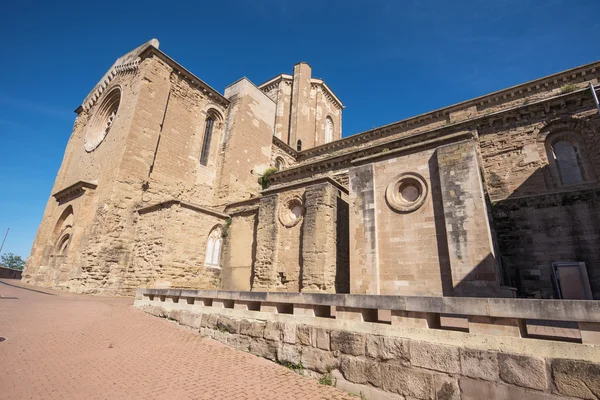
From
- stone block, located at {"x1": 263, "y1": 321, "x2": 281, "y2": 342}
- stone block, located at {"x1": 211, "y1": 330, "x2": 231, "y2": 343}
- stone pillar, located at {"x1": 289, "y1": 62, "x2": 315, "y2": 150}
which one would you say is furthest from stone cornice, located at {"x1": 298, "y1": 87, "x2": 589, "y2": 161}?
stone block, located at {"x1": 211, "y1": 330, "x2": 231, "y2": 343}

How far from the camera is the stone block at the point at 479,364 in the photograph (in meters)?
2.88

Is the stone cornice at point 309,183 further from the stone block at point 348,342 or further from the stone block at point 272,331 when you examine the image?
the stone block at point 348,342

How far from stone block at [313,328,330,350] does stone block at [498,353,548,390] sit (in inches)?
84.4

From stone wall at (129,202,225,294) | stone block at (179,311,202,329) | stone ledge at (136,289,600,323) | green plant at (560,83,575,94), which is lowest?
stone block at (179,311,202,329)

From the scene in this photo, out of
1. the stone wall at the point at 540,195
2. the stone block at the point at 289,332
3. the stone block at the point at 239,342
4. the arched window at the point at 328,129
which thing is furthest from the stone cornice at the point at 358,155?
the arched window at the point at 328,129

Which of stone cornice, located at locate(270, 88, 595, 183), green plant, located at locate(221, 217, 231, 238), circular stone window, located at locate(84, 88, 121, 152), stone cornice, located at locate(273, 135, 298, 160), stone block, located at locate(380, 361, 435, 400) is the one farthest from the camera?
stone cornice, located at locate(273, 135, 298, 160)

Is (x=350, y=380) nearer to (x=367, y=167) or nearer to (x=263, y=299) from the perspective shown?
(x=263, y=299)

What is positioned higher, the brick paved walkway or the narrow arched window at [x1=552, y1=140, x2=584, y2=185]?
the narrow arched window at [x1=552, y1=140, x2=584, y2=185]

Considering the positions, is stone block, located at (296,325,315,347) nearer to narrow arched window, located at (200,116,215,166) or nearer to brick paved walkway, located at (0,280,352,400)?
brick paved walkway, located at (0,280,352,400)

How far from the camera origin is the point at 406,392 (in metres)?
3.27

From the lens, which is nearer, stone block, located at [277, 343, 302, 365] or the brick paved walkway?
the brick paved walkway

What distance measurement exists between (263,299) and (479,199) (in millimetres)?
6470

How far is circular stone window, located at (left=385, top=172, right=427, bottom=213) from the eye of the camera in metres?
8.81

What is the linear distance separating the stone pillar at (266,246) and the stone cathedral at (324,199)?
7cm
